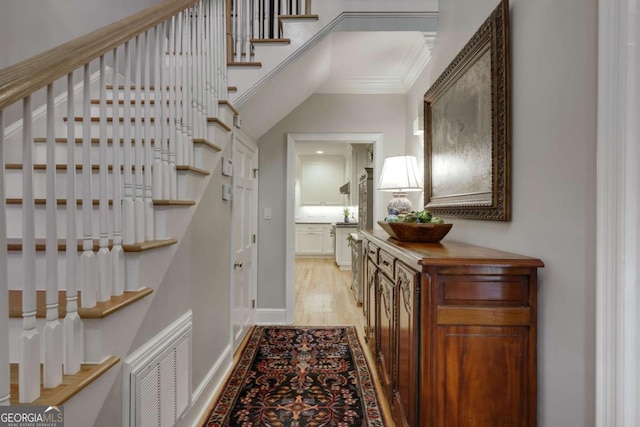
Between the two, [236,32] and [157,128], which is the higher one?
[236,32]

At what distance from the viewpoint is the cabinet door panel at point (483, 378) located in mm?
1144

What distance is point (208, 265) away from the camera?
202 cm

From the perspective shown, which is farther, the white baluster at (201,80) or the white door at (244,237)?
the white door at (244,237)

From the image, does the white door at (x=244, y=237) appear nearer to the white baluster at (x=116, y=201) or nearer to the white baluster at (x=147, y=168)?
the white baluster at (x=147, y=168)

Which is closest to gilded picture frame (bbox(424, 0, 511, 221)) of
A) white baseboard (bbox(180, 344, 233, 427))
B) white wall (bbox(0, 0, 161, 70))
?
white baseboard (bbox(180, 344, 233, 427))

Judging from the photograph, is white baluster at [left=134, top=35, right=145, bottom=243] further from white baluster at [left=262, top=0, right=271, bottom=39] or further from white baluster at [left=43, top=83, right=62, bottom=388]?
white baluster at [left=262, top=0, right=271, bottom=39]

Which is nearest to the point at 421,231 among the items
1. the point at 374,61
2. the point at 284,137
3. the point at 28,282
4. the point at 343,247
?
the point at 28,282

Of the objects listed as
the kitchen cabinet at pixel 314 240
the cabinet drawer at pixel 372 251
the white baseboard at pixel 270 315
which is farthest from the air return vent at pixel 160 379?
the kitchen cabinet at pixel 314 240

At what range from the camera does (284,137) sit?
11.5ft

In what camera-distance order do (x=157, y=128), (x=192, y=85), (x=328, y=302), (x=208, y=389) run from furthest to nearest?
1. (x=328, y=302)
2. (x=208, y=389)
3. (x=192, y=85)
4. (x=157, y=128)

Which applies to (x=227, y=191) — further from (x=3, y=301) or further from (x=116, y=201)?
(x=3, y=301)

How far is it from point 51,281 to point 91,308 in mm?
201

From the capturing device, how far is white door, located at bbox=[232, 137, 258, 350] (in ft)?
8.73

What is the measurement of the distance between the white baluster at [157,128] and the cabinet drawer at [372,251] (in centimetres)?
135
